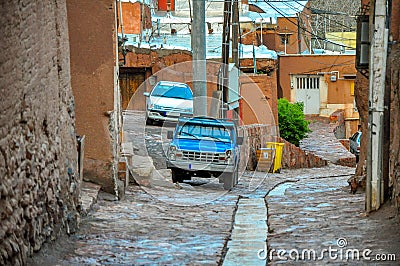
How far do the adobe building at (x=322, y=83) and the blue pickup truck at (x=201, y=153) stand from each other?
2357 cm

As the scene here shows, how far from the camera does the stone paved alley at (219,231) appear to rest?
849 centimetres

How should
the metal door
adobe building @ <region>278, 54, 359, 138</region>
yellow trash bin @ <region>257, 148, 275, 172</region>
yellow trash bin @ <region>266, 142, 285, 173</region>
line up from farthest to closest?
the metal door → adobe building @ <region>278, 54, 359, 138</region> → yellow trash bin @ <region>266, 142, 285, 173</region> → yellow trash bin @ <region>257, 148, 275, 172</region>

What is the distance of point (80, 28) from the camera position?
42.8 ft

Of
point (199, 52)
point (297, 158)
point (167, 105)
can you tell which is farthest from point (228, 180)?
point (167, 105)

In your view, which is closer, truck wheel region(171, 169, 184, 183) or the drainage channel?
the drainage channel

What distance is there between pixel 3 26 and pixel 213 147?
42.4 ft

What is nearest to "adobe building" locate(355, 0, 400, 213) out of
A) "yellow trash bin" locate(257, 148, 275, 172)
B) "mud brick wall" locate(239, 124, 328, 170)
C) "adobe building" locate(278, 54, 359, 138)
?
"mud brick wall" locate(239, 124, 328, 170)

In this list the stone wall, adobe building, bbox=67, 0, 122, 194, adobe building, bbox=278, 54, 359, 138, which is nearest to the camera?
the stone wall

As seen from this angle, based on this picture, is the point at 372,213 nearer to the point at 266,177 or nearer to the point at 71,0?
the point at 71,0

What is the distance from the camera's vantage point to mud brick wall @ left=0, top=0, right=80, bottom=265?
6723 mm

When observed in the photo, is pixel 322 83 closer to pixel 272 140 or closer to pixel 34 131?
pixel 272 140

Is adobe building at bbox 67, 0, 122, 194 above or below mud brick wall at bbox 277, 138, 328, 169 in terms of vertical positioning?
above

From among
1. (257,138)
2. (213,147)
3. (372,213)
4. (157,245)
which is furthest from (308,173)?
(157,245)

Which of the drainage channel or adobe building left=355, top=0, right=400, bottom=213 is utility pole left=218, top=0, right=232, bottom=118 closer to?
the drainage channel
